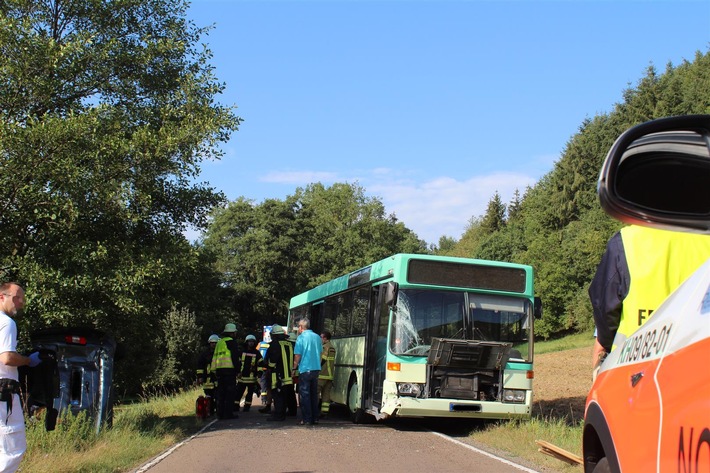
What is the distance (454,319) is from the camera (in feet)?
46.9

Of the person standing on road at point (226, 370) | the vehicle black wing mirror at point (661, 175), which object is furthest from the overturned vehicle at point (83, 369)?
the vehicle black wing mirror at point (661, 175)

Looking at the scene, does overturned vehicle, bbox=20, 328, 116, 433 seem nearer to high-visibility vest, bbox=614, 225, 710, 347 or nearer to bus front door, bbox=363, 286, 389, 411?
bus front door, bbox=363, 286, 389, 411

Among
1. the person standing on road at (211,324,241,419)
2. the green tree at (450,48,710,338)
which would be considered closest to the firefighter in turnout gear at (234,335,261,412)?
the person standing on road at (211,324,241,419)

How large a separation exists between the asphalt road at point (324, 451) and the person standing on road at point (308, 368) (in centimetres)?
37

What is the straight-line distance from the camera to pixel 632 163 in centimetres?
256

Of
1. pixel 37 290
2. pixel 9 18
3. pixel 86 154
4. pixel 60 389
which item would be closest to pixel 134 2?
pixel 9 18

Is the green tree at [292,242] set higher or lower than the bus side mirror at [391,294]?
higher

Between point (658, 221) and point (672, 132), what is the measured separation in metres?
0.37

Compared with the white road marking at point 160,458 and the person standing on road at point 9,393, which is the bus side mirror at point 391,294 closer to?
the white road marking at point 160,458

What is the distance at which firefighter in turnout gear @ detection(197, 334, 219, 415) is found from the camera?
57.3 ft

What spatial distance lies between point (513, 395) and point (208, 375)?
22.9ft

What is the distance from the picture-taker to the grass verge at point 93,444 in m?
8.93

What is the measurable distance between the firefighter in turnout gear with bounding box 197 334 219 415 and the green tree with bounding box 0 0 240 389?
1.96m

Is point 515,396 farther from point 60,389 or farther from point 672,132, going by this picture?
point 672,132
